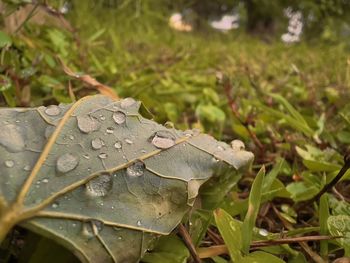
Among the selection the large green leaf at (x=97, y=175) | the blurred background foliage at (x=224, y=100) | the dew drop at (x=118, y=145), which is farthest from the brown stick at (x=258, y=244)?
the dew drop at (x=118, y=145)

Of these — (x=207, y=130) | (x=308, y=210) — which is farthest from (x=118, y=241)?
(x=207, y=130)

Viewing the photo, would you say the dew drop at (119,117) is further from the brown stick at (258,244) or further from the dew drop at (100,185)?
the brown stick at (258,244)

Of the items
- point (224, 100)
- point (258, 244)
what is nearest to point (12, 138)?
point (258, 244)

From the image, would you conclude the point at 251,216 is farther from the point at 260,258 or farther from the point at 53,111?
the point at 53,111

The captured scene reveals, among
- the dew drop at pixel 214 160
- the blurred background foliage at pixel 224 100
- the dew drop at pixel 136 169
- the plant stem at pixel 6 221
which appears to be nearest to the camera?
the plant stem at pixel 6 221

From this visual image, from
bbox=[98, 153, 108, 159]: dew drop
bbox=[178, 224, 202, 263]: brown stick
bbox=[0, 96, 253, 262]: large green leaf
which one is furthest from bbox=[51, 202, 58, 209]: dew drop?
bbox=[178, 224, 202, 263]: brown stick

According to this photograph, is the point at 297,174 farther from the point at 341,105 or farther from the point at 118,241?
the point at 341,105

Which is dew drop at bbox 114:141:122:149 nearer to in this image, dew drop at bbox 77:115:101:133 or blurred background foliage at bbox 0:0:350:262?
dew drop at bbox 77:115:101:133
